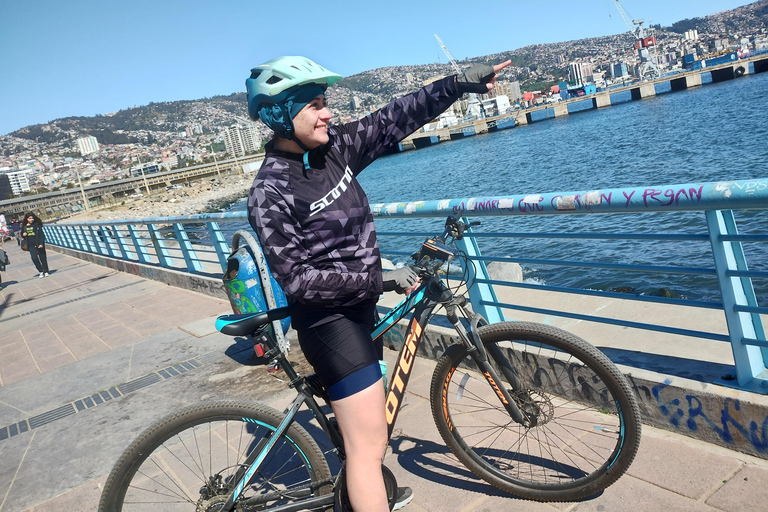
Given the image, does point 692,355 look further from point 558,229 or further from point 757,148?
point 757,148

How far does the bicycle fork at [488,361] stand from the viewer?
8.09 feet

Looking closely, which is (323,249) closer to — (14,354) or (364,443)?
(364,443)

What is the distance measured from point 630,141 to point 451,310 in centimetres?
5193

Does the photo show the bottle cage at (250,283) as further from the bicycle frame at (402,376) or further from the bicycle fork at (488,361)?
the bicycle fork at (488,361)

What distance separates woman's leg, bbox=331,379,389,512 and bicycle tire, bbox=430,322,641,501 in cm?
58

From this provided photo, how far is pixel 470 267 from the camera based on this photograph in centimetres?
264

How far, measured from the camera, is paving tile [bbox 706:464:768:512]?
233 cm

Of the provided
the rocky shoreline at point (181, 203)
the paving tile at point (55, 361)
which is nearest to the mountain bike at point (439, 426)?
the paving tile at point (55, 361)

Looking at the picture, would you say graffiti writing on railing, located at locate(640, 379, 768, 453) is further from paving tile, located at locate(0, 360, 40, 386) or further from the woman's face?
paving tile, located at locate(0, 360, 40, 386)

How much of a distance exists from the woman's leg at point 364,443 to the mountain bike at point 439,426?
123 millimetres

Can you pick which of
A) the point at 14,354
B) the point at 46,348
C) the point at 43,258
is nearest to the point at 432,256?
the point at 46,348

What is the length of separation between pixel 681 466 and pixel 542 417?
688 millimetres

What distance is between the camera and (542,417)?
8.56 feet

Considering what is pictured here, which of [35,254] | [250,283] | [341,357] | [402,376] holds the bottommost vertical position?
[402,376]
